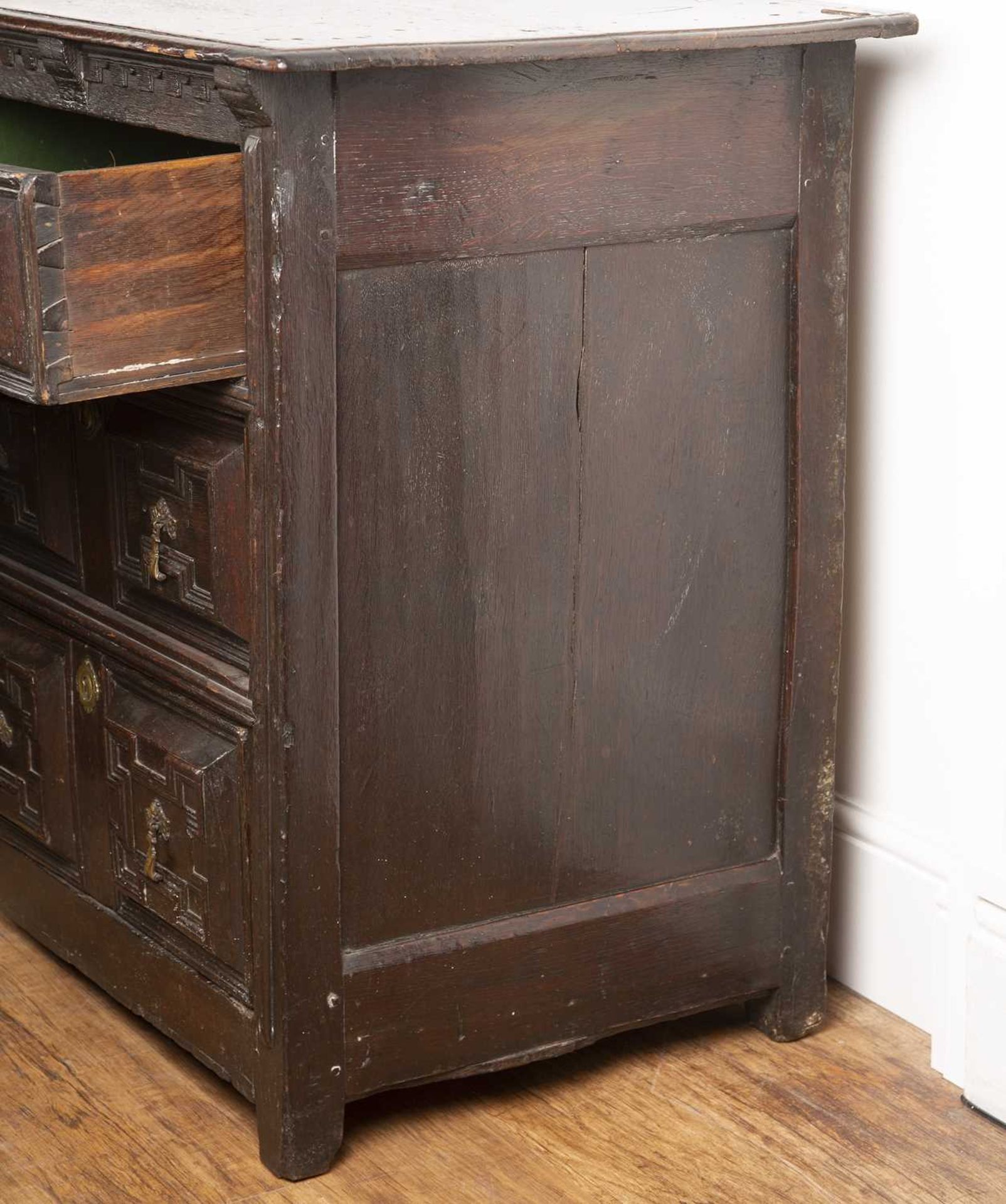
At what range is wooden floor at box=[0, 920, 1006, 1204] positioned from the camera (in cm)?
182

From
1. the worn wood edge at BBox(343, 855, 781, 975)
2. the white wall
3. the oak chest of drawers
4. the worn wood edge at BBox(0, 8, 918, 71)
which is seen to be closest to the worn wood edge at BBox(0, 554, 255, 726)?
the oak chest of drawers

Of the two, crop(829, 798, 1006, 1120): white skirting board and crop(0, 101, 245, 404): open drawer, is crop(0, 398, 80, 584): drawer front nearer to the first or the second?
crop(0, 101, 245, 404): open drawer

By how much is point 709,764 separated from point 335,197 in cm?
74

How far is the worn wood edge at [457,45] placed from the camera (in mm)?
1523

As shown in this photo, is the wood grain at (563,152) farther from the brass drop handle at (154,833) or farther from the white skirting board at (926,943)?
the white skirting board at (926,943)

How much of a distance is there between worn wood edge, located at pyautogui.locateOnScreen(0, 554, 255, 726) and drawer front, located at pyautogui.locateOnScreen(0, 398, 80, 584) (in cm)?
2

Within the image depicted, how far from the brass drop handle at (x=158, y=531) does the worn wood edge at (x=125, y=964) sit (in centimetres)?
42

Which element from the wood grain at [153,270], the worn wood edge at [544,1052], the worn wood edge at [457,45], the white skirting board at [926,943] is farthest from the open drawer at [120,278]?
the white skirting board at [926,943]

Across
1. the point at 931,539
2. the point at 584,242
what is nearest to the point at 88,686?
the point at 584,242

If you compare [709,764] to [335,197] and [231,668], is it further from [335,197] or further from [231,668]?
[335,197]

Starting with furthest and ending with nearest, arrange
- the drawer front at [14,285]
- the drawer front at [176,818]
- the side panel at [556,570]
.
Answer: the drawer front at [176,818] < the side panel at [556,570] < the drawer front at [14,285]

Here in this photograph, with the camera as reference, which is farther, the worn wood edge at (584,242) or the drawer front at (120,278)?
the worn wood edge at (584,242)

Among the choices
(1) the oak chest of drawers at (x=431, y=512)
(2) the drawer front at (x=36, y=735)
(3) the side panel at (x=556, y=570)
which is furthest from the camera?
(2) the drawer front at (x=36, y=735)

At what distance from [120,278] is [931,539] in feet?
3.10
